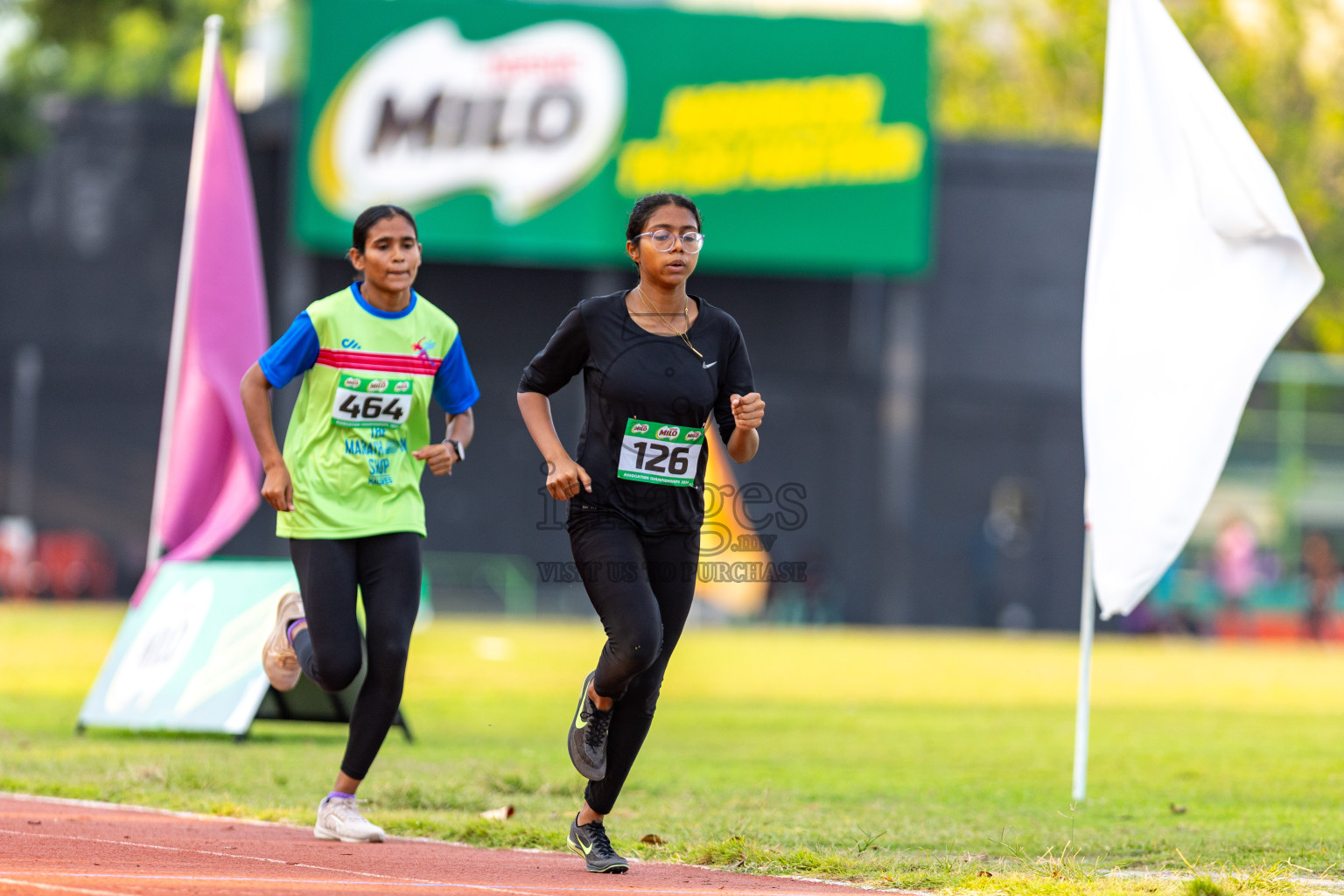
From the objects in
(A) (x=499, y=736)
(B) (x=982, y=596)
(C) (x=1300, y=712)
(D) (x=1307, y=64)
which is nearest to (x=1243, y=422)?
(B) (x=982, y=596)

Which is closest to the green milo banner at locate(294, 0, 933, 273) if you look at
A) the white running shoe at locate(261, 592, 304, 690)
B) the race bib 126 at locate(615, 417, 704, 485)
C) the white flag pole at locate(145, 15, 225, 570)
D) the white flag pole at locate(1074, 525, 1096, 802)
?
the white flag pole at locate(145, 15, 225, 570)

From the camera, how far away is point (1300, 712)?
15250 mm

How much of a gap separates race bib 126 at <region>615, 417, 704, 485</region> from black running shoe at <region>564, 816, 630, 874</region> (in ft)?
4.00

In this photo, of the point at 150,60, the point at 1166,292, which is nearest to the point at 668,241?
the point at 1166,292

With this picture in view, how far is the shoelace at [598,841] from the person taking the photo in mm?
6434

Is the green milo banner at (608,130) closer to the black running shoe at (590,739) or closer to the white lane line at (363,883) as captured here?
the black running shoe at (590,739)

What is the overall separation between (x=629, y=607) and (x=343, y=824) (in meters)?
1.53

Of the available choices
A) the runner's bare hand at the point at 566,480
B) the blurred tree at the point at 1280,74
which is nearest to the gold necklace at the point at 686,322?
the runner's bare hand at the point at 566,480

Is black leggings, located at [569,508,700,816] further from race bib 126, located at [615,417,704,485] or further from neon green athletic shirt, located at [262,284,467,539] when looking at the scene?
neon green athletic shirt, located at [262,284,467,539]

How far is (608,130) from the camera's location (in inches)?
1219

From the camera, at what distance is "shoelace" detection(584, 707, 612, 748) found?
6.50m

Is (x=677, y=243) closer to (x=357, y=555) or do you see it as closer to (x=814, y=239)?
(x=357, y=555)

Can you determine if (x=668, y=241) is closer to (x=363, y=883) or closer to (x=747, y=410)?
(x=747, y=410)

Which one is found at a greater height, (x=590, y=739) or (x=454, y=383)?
(x=454, y=383)
